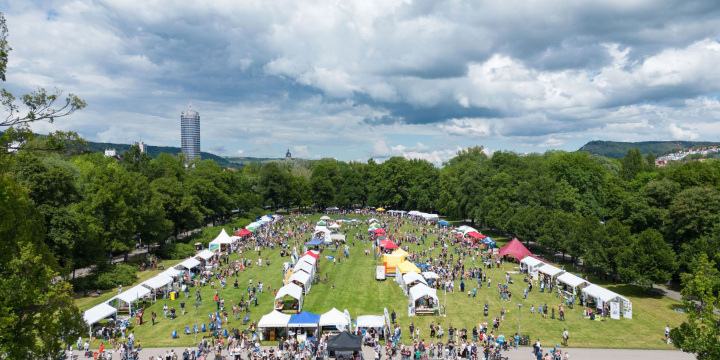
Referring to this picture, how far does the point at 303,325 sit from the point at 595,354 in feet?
48.3

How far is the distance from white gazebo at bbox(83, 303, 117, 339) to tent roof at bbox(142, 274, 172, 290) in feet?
15.5

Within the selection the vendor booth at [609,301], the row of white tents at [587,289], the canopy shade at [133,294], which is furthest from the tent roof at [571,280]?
the canopy shade at [133,294]

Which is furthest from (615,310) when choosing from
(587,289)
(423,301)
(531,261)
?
(423,301)

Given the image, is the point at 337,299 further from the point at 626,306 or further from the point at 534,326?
the point at 626,306

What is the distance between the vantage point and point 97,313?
2303 centimetres

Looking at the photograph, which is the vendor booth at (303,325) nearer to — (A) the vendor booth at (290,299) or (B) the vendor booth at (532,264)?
(A) the vendor booth at (290,299)

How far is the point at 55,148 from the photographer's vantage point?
10.1 meters

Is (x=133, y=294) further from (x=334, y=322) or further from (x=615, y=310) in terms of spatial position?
(x=615, y=310)

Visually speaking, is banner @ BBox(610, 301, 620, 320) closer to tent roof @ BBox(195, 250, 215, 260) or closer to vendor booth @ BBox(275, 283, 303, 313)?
vendor booth @ BBox(275, 283, 303, 313)

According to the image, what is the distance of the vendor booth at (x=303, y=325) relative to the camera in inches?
861

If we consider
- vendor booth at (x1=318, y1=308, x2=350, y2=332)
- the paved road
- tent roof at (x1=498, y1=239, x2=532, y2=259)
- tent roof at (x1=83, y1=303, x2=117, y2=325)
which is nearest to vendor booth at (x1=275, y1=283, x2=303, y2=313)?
vendor booth at (x1=318, y1=308, x2=350, y2=332)

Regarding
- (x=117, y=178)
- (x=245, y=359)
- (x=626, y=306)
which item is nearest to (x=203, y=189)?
(x=117, y=178)

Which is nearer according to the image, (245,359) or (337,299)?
(245,359)

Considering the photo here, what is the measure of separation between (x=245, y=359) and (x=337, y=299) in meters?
9.56
